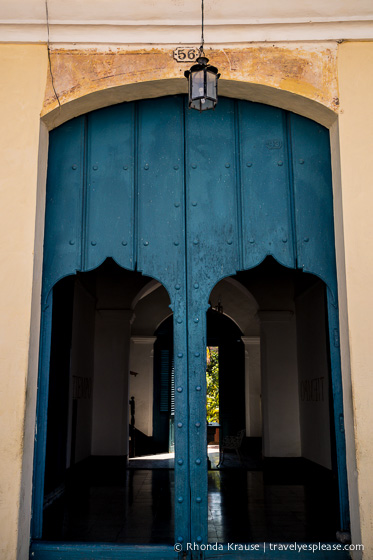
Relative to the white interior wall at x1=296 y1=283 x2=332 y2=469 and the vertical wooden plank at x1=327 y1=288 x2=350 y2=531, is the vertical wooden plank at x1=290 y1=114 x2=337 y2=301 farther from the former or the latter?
the white interior wall at x1=296 y1=283 x2=332 y2=469

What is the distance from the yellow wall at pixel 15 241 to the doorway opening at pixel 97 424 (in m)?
1.47

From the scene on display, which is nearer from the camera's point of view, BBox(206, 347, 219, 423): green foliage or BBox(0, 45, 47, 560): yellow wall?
BBox(0, 45, 47, 560): yellow wall

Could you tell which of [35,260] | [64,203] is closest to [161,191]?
[64,203]

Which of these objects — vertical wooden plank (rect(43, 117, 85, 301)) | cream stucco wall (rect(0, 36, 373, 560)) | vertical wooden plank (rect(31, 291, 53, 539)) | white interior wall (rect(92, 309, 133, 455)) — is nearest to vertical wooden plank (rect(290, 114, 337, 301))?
cream stucco wall (rect(0, 36, 373, 560))

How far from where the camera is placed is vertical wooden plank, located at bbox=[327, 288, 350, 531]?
4230 millimetres

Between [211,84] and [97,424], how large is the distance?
27.7 feet

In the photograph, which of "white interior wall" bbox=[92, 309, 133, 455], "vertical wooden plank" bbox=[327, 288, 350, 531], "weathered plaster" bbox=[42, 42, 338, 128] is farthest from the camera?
"white interior wall" bbox=[92, 309, 133, 455]

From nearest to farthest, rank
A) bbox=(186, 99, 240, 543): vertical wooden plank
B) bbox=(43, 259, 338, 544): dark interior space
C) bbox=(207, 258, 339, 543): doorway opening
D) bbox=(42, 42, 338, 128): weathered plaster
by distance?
bbox=(186, 99, 240, 543): vertical wooden plank
bbox=(42, 42, 338, 128): weathered plaster
bbox=(43, 259, 338, 544): dark interior space
bbox=(207, 258, 339, 543): doorway opening

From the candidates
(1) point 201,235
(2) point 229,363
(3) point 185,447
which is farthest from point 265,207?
(2) point 229,363

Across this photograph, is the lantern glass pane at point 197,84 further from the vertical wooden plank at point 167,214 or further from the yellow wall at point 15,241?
the yellow wall at point 15,241

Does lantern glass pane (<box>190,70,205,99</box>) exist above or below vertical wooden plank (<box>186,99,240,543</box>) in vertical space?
above

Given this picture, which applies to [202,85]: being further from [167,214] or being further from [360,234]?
[360,234]

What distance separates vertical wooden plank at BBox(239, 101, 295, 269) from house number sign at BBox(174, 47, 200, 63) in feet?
1.88

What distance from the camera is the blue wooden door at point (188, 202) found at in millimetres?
4566
